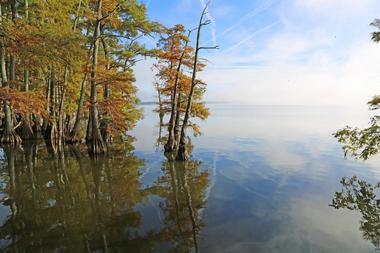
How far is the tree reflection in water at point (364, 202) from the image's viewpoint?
301 inches

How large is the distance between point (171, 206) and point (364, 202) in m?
6.06

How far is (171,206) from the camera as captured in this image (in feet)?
30.4

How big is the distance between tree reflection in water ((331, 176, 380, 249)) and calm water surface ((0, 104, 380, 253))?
26cm

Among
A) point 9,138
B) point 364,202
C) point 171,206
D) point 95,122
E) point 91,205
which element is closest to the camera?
point 91,205

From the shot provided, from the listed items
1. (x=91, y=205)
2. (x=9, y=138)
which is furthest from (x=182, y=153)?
(x=9, y=138)

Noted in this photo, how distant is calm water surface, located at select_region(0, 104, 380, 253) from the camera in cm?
675

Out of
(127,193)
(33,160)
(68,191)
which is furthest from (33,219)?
(33,160)

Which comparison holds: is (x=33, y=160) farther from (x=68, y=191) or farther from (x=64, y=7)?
(x=64, y=7)

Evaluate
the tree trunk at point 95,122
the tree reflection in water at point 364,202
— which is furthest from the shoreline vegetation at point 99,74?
the tree reflection in water at point 364,202

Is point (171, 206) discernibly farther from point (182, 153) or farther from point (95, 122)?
point (95, 122)

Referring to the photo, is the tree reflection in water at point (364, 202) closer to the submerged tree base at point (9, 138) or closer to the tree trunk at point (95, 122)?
the tree trunk at point (95, 122)

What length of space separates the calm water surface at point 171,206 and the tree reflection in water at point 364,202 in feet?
0.84

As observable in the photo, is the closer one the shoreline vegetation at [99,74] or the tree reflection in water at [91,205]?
the tree reflection in water at [91,205]

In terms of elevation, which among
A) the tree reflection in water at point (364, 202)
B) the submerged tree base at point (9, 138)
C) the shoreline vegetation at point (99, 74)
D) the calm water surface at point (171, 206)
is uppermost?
the shoreline vegetation at point (99, 74)
